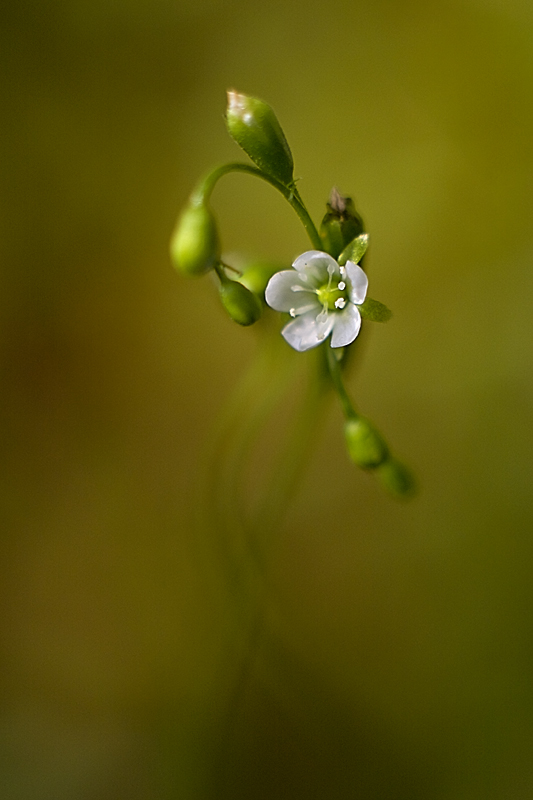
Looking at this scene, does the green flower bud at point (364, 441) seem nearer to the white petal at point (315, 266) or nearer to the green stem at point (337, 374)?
the green stem at point (337, 374)

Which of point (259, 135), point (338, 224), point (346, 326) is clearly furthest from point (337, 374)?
point (259, 135)

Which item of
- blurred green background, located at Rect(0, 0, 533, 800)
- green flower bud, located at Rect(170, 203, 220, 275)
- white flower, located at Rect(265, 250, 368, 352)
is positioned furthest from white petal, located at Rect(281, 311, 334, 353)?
blurred green background, located at Rect(0, 0, 533, 800)

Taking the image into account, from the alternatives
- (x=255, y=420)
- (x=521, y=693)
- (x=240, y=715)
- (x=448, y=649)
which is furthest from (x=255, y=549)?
(x=521, y=693)

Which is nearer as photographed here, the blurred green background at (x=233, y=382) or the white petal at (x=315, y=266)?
the white petal at (x=315, y=266)

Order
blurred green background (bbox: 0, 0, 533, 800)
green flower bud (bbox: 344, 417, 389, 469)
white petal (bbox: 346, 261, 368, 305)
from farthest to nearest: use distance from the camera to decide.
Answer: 1. blurred green background (bbox: 0, 0, 533, 800)
2. green flower bud (bbox: 344, 417, 389, 469)
3. white petal (bbox: 346, 261, 368, 305)

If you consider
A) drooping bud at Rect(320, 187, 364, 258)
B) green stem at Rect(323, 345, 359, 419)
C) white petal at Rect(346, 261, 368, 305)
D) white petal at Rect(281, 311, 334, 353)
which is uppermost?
drooping bud at Rect(320, 187, 364, 258)

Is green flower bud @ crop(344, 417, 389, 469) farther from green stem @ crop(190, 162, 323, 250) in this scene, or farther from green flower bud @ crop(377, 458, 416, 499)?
green stem @ crop(190, 162, 323, 250)

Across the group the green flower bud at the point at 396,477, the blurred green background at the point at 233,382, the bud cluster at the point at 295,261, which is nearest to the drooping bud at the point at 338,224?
the bud cluster at the point at 295,261
